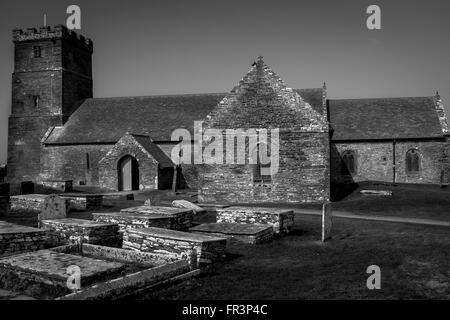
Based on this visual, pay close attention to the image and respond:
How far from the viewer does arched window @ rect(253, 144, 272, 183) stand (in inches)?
947

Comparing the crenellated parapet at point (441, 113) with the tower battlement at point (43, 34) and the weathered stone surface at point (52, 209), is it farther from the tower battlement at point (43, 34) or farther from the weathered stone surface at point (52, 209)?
the tower battlement at point (43, 34)

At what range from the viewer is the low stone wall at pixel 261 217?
48.3 feet

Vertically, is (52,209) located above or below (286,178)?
below

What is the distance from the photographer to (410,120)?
118ft

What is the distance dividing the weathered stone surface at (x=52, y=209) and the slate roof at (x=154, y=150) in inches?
659

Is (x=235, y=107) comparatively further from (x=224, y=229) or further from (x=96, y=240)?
(x=96, y=240)

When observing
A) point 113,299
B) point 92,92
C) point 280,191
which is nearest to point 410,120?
point 280,191

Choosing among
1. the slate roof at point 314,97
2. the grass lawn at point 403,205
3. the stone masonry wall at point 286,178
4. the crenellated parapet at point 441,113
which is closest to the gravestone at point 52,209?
the stone masonry wall at point 286,178

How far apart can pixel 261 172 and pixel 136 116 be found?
18.4 metres

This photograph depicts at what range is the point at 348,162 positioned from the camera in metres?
35.9

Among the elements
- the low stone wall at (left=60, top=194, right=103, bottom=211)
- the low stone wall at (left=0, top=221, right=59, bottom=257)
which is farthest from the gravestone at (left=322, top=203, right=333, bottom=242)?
the low stone wall at (left=60, top=194, right=103, bottom=211)

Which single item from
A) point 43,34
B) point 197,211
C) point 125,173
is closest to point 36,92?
point 43,34

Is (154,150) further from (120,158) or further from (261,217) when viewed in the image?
(261,217)

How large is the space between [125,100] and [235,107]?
20.1 meters
